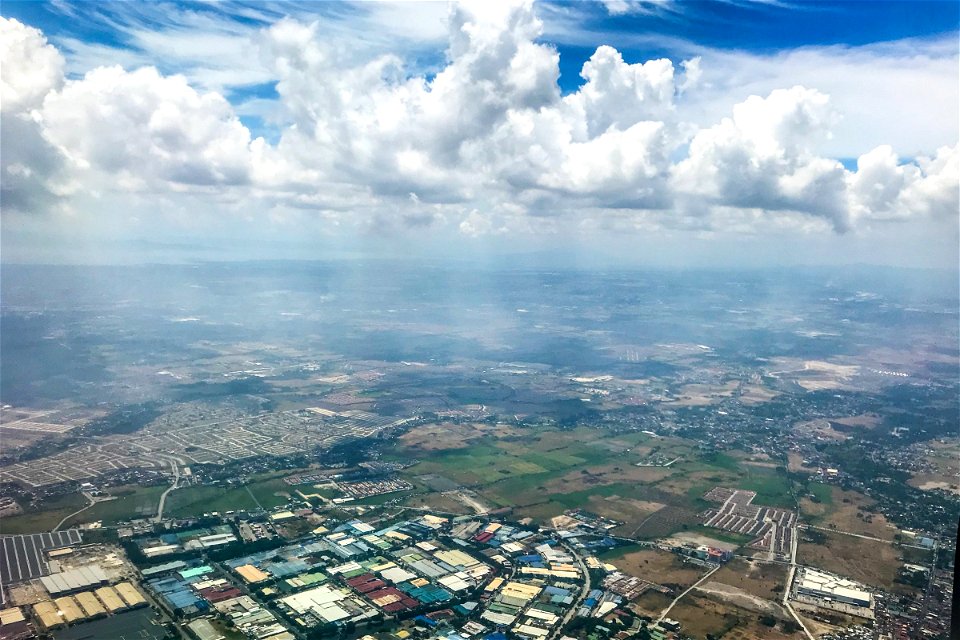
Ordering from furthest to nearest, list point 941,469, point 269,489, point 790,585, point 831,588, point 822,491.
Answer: point 941,469 < point 822,491 < point 269,489 < point 790,585 < point 831,588

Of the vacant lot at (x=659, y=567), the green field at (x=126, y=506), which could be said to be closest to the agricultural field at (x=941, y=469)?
the vacant lot at (x=659, y=567)

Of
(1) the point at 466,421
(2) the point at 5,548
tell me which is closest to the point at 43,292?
(1) the point at 466,421

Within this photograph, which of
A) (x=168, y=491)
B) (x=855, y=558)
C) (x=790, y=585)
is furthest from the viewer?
(x=168, y=491)

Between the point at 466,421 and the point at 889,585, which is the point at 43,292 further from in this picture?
the point at 889,585

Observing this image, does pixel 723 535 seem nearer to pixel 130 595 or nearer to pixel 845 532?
pixel 845 532

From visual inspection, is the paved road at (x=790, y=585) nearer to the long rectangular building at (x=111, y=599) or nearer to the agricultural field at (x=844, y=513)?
the agricultural field at (x=844, y=513)

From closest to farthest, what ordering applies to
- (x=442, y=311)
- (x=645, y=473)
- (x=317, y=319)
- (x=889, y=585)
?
(x=889, y=585), (x=645, y=473), (x=317, y=319), (x=442, y=311)

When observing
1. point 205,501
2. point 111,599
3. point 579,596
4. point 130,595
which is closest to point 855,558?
point 579,596
